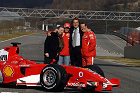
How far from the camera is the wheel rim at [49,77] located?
878 cm

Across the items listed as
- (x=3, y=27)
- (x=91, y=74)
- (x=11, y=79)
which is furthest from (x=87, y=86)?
(x=3, y=27)

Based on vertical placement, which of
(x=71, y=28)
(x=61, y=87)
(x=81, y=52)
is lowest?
(x=61, y=87)

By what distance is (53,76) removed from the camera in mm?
8812

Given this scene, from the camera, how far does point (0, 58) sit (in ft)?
33.2

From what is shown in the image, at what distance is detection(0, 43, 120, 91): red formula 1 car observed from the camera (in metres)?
8.62

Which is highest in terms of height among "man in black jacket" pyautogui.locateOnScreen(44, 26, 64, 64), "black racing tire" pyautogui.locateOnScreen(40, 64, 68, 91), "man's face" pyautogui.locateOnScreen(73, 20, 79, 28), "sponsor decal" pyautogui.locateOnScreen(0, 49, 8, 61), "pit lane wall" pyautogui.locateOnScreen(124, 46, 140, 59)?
"man's face" pyautogui.locateOnScreen(73, 20, 79, 28)

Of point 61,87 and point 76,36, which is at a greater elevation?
point 76,36

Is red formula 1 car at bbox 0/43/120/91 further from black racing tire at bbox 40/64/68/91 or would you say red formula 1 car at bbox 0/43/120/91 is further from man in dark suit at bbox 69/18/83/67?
man in dark suit at bbox 69/18/83/67

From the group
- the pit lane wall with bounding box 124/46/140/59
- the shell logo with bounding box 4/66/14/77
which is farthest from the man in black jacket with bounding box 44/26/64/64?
the pit lane wall with bounding box 124/46/140/59

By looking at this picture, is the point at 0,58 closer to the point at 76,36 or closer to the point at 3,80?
the point at 3,80

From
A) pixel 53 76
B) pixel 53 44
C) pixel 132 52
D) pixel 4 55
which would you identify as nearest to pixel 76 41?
pixel 53 44

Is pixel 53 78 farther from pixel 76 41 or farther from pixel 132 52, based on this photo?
pixel 132 52

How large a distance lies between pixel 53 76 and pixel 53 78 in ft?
0.16

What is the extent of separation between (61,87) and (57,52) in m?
2.21
